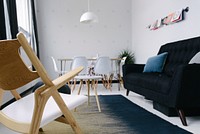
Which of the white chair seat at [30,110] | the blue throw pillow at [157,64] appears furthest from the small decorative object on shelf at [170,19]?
the white chair seat at [30,110]

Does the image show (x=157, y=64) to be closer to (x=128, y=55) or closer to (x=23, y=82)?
(x=23, y=82)

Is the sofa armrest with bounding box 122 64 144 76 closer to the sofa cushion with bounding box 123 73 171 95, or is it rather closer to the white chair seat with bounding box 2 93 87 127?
the sofa cushion with bounding box 123 73 171 95

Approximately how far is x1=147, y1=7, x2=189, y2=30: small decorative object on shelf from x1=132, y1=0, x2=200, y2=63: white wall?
7 centimetres

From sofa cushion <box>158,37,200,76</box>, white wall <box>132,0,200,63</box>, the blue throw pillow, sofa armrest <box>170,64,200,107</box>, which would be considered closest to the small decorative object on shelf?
white wall <box>132,0,200,63</box>

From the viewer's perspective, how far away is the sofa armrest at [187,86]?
6.04ft

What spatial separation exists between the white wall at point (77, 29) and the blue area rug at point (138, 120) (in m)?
3.47

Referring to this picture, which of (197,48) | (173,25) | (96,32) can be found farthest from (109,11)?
(197,48)

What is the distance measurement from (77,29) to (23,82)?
4922 millimetres

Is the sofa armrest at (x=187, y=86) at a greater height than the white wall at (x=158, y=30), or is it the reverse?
the white wall at (x=158, y=30)

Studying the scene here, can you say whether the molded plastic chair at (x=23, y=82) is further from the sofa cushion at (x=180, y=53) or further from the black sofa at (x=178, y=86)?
the sofa cushion at (x=180, y=53)

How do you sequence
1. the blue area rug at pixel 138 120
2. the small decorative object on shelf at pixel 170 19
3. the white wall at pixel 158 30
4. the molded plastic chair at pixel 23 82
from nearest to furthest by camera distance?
the molded plastic chair at pixel 23 82 → the blue area rug at pixel 138 120 → the white wall at pixel 158 30 → the small decorative object on shelf at pixel 170 19

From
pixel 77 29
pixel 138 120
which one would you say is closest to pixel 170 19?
pixel 138 120

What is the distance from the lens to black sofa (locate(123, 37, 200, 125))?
1854 mm

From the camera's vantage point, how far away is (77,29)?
19.5 ft
